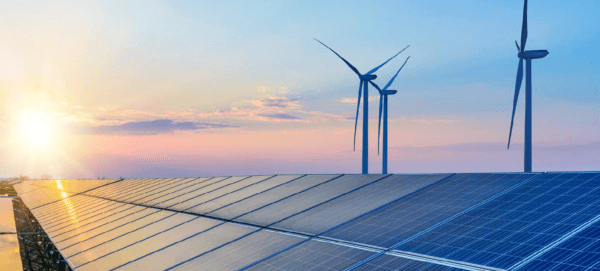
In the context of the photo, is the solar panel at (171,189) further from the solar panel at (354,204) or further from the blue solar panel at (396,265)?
the blue solar panel at (396,265)

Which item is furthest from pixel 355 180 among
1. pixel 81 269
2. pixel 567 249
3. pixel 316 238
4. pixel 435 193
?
pixel 567 249

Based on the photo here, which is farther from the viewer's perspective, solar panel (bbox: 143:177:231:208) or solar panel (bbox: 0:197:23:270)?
solar panel (bbox: 143:177:231:208)

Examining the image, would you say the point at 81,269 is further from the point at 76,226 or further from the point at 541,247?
the point at 541,247

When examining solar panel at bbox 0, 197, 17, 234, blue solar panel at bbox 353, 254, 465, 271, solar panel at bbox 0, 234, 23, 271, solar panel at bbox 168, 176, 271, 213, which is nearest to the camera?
blue solar panel at bbox 353, 254, 465, 271

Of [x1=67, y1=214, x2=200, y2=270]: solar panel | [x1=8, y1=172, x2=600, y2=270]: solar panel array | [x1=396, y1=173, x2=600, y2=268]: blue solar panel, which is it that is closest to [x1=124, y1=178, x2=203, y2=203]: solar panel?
[x1=8, y1=172, x2=600, y2=270]: solar panel array

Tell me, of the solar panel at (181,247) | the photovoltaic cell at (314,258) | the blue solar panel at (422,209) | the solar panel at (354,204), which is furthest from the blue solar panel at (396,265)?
the solar panel at (181,247)

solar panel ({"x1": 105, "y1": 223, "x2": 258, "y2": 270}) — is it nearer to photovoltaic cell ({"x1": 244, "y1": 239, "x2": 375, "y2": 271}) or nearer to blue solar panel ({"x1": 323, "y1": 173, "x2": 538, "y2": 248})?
photovoltaic cell ({"x1": 244, "y1": 239, "x2": 375, "y2": 271})
